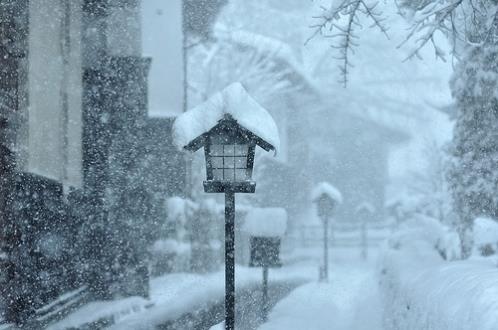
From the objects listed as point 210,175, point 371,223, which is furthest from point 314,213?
point 210,175

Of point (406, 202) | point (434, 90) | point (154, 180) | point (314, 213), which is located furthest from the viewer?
point (434, 90)

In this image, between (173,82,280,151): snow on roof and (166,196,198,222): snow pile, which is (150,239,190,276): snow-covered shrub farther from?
(173,82,280,151): snow on roof

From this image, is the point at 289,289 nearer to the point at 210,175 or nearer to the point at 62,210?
the point at 62,210

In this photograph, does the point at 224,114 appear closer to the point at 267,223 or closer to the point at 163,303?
the point at 267,223

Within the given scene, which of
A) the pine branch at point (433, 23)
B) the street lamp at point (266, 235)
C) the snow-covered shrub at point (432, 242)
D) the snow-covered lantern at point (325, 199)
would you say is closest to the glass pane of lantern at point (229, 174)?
the pine branch at point (433, 23)

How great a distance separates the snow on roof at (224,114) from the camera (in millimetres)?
6391

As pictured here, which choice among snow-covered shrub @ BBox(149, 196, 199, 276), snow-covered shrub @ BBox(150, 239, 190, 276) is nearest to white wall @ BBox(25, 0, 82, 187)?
snow-covered shrub @ BBox(150, 239, 190, 276)

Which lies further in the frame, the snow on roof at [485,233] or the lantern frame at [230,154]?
the snow on roof at [485,233]

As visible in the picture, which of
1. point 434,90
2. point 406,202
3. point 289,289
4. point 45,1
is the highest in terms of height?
point 434,90

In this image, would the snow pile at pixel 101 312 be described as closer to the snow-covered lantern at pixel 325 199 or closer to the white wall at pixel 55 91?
the white wall at pixel 55 91

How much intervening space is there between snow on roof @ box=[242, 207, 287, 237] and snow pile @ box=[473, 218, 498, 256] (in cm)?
371

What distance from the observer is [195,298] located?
13055 millimetres

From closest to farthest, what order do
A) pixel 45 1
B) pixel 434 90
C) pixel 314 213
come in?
pixel 45 1
pixel 314 213
pixel 434 90

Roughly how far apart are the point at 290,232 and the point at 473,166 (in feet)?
59.0
